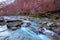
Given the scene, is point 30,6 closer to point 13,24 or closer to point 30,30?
point 13,24

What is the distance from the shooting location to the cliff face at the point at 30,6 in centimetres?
364

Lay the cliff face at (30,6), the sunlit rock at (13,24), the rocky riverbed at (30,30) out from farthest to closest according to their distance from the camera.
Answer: the cliff face at (30,6) < the sunlit rock at (13,24) < the rocky riverbed at (30,30)

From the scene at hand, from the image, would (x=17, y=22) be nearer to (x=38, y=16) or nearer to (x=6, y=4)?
(x=38, y=16)

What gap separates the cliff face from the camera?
364 cm

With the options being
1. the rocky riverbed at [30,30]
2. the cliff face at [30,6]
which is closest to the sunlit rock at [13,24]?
the rocky riverbed at [30,30]

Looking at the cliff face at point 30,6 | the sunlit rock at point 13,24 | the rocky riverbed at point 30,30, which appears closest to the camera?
the rocky riverbed at point 30,30

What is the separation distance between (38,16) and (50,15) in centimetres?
32

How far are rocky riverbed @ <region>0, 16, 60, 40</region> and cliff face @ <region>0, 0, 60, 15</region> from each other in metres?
0.59

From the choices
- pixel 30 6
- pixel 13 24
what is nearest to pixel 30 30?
pixel 13 24

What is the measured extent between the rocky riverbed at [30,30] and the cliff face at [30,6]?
586mm

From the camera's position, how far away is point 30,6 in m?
3.70

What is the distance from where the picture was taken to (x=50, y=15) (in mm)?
3469

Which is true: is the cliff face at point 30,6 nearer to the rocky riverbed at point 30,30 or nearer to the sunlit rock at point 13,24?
the rocky riverbed at point 30,30

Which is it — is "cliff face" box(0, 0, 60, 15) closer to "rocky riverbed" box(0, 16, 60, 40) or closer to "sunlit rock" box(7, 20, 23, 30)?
"rocky riverbed" box(0, 16, 60, 40)
